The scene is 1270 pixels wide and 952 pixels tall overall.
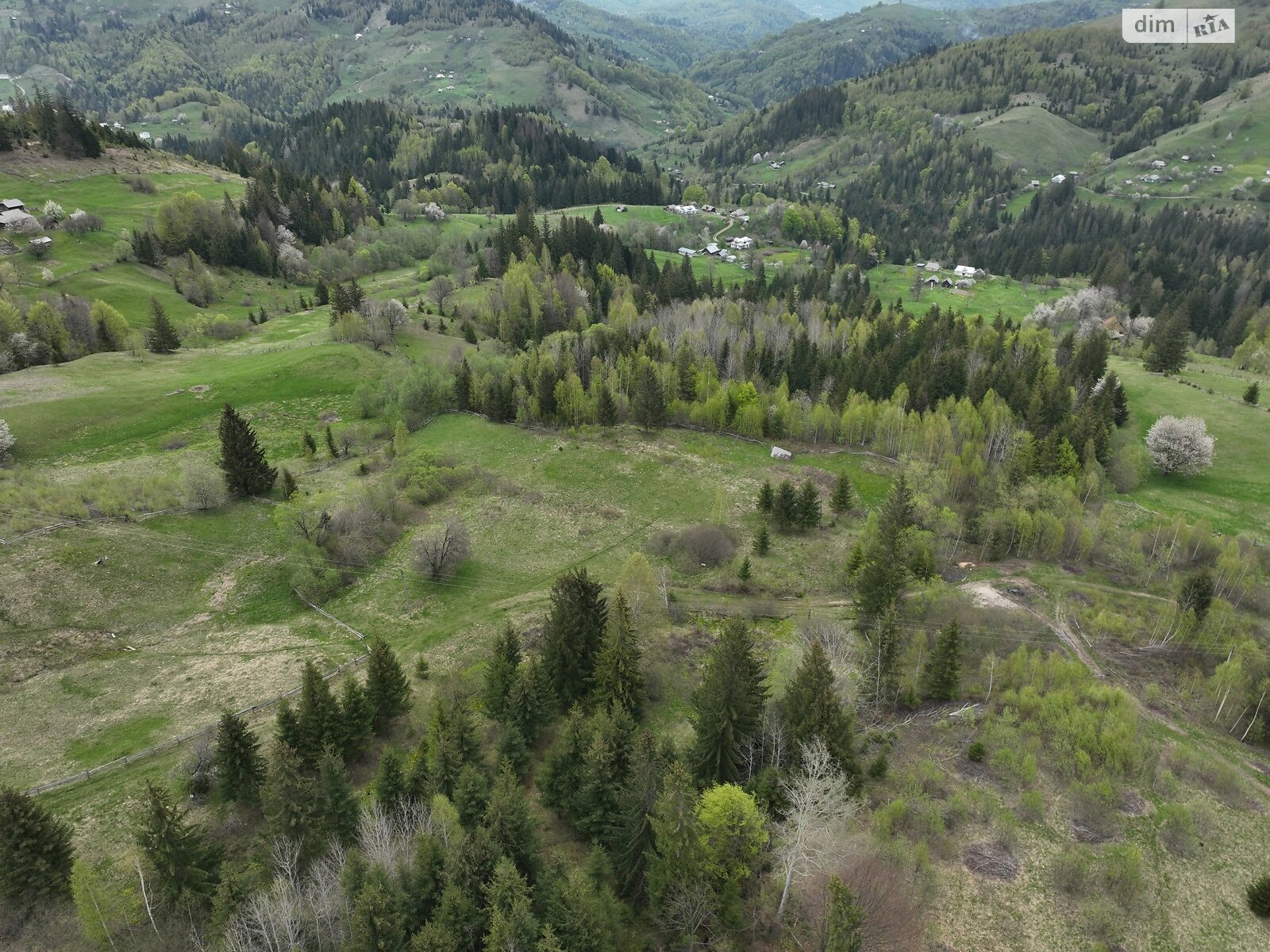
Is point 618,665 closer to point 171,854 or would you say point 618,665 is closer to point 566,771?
point 566,771

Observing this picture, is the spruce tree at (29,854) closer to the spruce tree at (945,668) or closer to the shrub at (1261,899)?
the spruce tree at (945,668)

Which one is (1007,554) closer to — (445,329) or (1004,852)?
(1004,852)

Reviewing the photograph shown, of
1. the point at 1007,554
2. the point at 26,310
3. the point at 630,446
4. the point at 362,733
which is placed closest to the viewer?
the point at 362,733

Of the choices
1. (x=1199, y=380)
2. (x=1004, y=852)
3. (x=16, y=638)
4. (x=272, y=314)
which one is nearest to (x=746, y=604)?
(x=1004, y=852)

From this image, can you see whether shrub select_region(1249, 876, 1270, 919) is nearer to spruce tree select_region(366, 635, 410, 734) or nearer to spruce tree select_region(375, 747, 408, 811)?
spruce tree select_region(375, 747, 408, 811)

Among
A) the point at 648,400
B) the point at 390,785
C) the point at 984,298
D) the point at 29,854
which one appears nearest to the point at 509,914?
the point at 390,785
